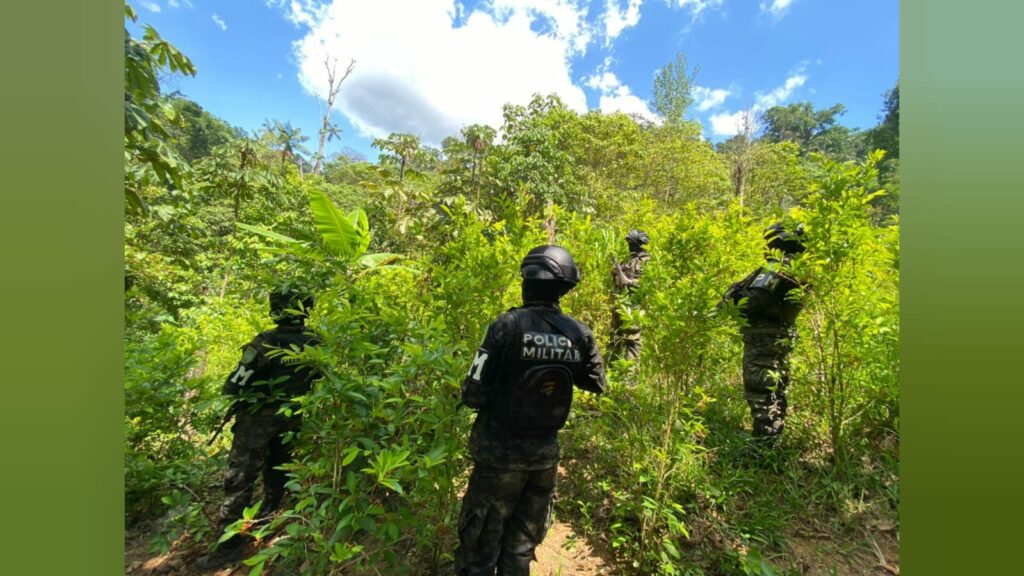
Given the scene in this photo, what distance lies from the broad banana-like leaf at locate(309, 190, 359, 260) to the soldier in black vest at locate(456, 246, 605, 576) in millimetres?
1147

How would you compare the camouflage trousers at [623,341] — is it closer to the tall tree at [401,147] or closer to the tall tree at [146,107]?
the tall tree at [146,107]

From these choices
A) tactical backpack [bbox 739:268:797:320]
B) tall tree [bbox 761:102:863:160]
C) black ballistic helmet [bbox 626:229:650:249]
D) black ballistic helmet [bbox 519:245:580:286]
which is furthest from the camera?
tall tree [bbox 761:102:863:160]

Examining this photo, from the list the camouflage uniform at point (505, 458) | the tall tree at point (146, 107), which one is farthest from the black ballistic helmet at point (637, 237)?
the tall tree at point (146, 107)

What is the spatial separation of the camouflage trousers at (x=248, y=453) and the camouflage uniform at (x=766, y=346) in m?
3.89

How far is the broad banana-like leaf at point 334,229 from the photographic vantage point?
2.37m

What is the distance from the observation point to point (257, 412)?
2.66m

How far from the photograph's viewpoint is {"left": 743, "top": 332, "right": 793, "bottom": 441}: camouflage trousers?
3285 mm

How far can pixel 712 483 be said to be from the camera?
2.73 m

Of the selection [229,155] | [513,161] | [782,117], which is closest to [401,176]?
[513,161]

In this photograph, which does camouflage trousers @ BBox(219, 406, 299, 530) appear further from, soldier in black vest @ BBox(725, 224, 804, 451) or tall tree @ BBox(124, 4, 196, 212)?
soldier in black vest @ BBox(725, 224, 804, 451)

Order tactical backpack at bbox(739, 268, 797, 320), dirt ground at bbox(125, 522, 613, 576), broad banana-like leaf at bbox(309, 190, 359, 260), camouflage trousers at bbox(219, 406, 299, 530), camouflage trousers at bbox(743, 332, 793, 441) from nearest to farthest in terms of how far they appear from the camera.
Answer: broad banana-like leaf at bbox(309, 190, 359, 260), dirt ground at bbox(125, 522, 613, 576), camouflage trousers at bbox(219, 406, 299, 530), tactical backpack at bbox(739, 268, 797, 320), camouflage trousers at bbox(743, 332, 793, 441)

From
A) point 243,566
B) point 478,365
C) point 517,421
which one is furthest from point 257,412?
point 517,421

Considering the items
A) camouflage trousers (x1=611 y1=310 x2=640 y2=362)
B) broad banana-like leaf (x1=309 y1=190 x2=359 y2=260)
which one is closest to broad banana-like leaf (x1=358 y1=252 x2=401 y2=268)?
broad banana-like leaf (x1=309 y1=190 x2=359 y2=260)

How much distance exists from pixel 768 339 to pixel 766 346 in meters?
0.07
